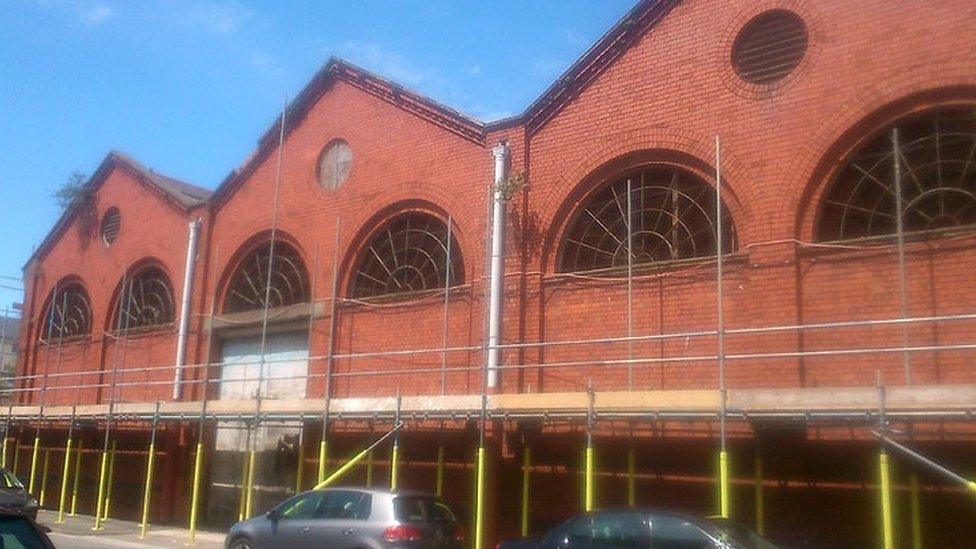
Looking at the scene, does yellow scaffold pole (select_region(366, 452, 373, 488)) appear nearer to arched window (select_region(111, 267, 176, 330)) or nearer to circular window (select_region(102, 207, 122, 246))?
arched window (select_region(111, 267, 176, 330))

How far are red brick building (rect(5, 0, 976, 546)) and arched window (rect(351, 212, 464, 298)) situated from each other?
0.19 feet

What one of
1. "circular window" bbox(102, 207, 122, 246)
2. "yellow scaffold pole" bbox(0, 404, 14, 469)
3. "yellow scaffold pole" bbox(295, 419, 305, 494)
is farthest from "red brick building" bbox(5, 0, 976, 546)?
"circular window" bbox(102, 207, 122, 246)

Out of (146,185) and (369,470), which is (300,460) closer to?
(369,470)

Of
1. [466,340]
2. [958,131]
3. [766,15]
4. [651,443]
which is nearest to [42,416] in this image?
[466,340]

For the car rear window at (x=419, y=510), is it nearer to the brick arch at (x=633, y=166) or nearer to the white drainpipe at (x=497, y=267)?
the white drainpipe at (x=497, y=267)

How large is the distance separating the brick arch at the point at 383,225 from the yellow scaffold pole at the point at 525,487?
3.38m

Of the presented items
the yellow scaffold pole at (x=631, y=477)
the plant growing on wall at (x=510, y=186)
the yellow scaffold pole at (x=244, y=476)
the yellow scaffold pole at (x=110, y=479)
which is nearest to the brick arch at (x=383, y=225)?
the plant growing on wall at (x=510, y=186)

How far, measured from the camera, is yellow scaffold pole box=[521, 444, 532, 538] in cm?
1473

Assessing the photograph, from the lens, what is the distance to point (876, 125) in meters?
13.2

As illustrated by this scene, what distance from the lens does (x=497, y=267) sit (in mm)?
16156

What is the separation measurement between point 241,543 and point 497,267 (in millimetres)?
5986

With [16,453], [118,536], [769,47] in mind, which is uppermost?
[769,47]

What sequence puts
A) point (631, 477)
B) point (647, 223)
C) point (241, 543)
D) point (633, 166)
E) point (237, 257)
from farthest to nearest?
point (237, 257) → point (633, 166) → point (647, 223) → point (631, 477) → point (241, 543)

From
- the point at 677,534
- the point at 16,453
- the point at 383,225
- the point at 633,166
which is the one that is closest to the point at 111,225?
the point at 16,453
